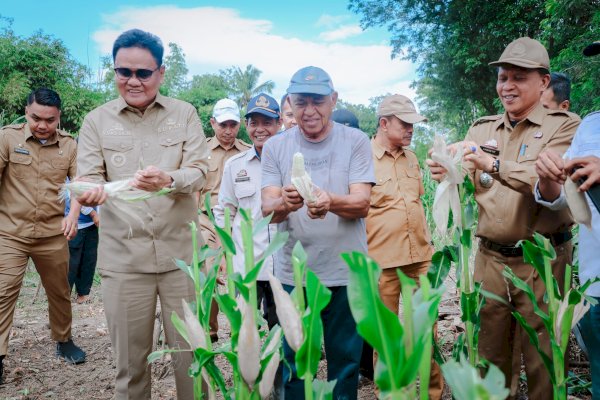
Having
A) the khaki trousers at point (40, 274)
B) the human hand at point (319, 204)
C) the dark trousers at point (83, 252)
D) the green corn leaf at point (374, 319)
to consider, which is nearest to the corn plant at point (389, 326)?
the green corn leaf at point (374, 319)

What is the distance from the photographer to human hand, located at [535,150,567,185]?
1.71 meters

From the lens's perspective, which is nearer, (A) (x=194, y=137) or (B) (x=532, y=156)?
(B) (x=532, y=156)

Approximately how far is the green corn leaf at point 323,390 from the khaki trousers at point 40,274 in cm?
315

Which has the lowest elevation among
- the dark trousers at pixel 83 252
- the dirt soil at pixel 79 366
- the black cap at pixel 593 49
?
the dirt soil at pixel 79 366

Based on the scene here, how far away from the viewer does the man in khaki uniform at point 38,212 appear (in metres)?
3.62

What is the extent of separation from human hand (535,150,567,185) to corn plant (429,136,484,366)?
0.25 m

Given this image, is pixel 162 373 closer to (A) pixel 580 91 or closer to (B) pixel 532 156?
(B) pixel 532 156

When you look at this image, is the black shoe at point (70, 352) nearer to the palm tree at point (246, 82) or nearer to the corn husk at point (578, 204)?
the corn husk at point (578, 204)

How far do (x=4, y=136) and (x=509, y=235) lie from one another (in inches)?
132

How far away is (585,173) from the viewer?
1.52m

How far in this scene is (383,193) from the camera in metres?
3.25

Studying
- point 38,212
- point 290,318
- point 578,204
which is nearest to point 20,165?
point 38,212

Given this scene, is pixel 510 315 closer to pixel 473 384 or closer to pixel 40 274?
pixel 473 384

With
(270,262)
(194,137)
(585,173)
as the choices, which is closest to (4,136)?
(194,137)
